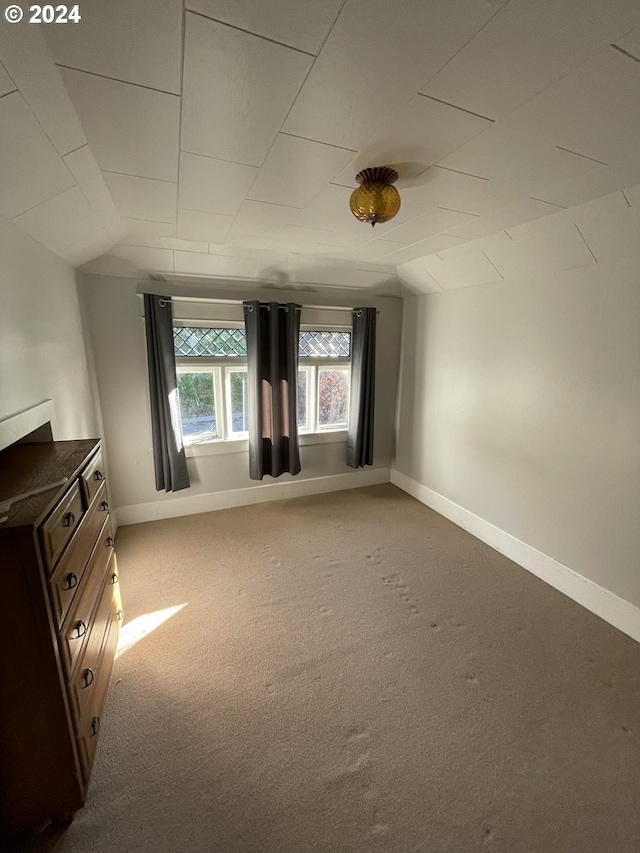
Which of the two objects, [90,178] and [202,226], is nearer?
[90,178]

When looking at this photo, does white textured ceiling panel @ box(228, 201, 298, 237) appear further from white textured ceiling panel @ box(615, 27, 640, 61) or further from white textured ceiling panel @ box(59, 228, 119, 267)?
white textured ceiling panel @ box(615, 27, 640, 61)

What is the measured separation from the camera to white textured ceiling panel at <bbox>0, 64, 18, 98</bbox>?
891mm

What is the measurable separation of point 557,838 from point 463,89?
2377 millimetres

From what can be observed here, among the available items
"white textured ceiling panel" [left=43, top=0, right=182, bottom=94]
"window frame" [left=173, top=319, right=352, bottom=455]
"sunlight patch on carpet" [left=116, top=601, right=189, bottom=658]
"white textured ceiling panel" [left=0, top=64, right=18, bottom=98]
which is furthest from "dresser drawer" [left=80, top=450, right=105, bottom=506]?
"window frame" [left=173, top=319, right=352, bottom=455]

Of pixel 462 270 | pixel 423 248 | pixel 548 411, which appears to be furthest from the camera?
pixel 462 270

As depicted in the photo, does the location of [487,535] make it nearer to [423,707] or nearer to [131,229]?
[423,707]

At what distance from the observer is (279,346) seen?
3.15 meters

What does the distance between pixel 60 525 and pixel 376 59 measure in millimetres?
1652

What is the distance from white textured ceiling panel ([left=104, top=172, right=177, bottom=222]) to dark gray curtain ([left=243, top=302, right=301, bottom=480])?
1.07 m

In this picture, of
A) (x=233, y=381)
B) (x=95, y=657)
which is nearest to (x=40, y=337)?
(x=95, y=657)

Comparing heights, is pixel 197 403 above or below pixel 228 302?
below

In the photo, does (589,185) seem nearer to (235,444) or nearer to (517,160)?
(517,160)

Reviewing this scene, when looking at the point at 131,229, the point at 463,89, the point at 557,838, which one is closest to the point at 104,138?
the point at 131,229

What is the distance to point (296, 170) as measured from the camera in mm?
1494
